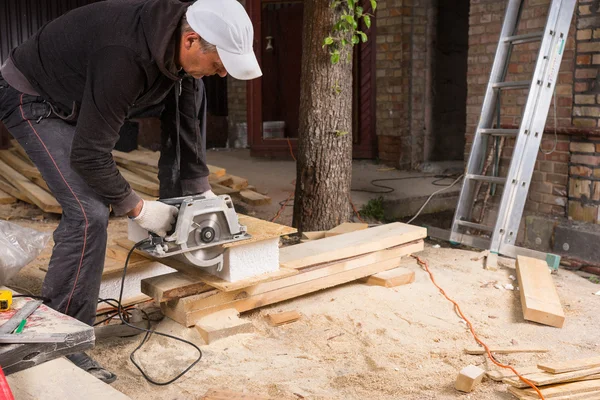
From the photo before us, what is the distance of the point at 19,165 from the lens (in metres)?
6.62

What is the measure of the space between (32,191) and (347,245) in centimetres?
337

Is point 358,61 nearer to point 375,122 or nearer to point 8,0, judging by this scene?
point 375,122

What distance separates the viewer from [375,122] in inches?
336

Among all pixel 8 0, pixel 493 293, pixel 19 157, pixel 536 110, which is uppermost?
pixel 8 0

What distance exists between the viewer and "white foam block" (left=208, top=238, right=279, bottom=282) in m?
2.96

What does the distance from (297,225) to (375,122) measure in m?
4.06

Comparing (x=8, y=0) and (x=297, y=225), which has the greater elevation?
(x=8, y=0)

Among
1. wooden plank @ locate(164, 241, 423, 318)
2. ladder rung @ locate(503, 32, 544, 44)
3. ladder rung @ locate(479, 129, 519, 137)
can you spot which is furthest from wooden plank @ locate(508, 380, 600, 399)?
ladder rung @ locate(503, 32, 544, 44)

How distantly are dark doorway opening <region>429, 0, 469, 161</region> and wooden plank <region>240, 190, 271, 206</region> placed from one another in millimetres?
3031

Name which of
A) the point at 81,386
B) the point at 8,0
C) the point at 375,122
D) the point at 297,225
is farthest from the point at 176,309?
the point at 8,0

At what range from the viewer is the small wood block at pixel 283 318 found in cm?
324

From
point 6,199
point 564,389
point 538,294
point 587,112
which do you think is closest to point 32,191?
point 6,199

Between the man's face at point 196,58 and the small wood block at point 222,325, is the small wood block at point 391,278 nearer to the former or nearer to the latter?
the small wood block at point 222,325

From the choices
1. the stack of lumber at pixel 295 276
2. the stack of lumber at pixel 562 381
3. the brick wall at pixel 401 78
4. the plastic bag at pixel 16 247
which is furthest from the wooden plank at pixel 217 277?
the brick wall at pixel 401 78
